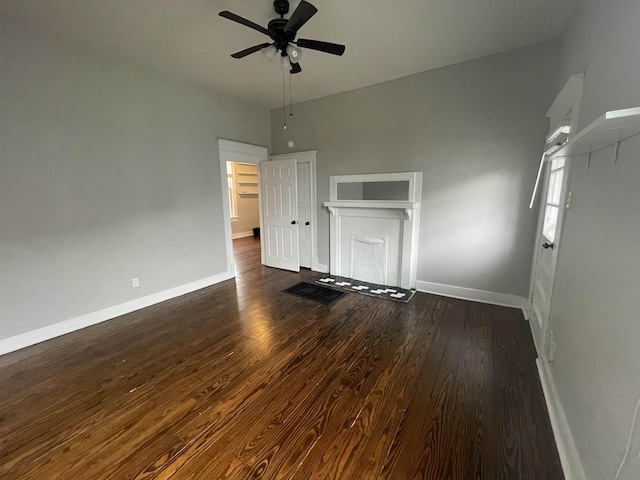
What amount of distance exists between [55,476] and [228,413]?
33.8 inches

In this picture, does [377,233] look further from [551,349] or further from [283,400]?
[283,400]

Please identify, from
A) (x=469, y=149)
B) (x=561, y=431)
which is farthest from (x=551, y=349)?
(x=469, y=149)

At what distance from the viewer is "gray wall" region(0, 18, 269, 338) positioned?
240 cm

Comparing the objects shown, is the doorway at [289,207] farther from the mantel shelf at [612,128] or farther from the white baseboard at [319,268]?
the mantel shelf at [612,128]

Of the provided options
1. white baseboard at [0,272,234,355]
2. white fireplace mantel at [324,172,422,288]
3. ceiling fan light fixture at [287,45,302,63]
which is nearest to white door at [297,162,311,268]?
white fireplace mantel at [324,172,422,288]

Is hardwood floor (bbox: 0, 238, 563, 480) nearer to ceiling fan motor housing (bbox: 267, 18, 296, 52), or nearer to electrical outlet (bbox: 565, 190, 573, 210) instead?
electrical outlet (bbox: 565, 190, 573, 210)

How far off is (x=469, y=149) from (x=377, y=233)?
1599 mm

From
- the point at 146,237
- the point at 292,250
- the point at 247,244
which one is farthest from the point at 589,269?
the point at 247,244

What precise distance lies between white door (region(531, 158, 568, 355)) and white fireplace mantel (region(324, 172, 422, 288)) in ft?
4.41

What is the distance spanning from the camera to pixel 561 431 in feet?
4.86

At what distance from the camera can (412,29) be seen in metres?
2.52

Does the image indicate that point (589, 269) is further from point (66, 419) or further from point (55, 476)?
point (66, 419)

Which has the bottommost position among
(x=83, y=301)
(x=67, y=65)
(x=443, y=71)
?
(x=83, y=301)

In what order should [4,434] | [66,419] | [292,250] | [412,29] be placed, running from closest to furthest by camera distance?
[4,434], [66,419], [412,29], [292,250]
